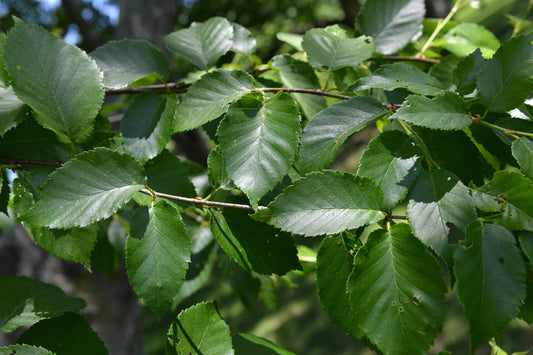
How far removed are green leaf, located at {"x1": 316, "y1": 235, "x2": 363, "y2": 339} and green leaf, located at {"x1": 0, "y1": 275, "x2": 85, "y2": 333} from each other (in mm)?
394

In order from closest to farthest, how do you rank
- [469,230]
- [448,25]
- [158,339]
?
[469,230]
[448,25]
[158,339]

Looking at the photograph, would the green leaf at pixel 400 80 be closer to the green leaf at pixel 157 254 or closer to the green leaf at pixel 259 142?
the green leaf at pixel 259 142

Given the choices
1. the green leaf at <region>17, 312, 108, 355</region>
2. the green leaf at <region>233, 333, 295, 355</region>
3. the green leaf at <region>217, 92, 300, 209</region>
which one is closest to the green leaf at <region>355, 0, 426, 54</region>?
the green leaf at <region>217, 92, 300, 209</region>

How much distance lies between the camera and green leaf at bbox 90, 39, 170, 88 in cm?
71

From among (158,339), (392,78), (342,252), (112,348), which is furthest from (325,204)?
(158,339)

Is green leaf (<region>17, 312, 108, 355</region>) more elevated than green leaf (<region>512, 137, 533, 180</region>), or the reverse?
green leaf (<region>512, 137, 533, 180</region>)

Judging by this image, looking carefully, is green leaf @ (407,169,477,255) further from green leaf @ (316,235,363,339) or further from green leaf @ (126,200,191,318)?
green leaf @ (126,200,191,318)

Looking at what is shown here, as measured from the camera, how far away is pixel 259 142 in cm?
56

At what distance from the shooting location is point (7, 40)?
60 centimetres

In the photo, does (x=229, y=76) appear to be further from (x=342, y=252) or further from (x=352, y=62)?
(x=342, y=252)

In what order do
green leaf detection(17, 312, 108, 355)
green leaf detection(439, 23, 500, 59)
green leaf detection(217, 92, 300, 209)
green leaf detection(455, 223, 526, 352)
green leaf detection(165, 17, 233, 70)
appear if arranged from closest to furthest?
1. green leaf detection(455, 223, 526, 352)
2. green leaf detection(217, 92, 300, 209)
3. green leaf detection(17, 312, 108, 355)
4. green leaf detection(165, 17, 233, 70)
5. green leaf detection(439, 23, 500, 59)

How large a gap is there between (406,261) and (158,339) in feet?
18.9

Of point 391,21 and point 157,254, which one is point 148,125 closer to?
point 157,254

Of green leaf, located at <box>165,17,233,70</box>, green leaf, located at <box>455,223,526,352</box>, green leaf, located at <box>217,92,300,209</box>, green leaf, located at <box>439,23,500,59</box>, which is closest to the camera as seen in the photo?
green leaf, located at <box>455,223,526,352</box>
